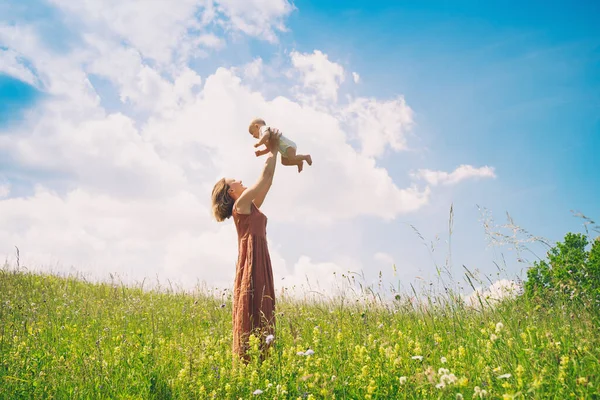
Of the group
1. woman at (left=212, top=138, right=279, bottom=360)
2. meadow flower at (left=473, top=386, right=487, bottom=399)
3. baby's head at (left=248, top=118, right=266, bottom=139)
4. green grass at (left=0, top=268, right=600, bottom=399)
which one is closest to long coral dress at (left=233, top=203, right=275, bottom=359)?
woman at (left=212, top=138, right=279, bottom=360)

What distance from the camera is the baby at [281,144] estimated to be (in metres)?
5.35

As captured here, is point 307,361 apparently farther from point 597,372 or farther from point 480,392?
point 597,372

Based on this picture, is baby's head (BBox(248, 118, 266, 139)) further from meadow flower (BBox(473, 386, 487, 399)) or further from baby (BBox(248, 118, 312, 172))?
meadow flower (BBox(473, 386, 487, 399))

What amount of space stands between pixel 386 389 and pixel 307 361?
2.15 feet

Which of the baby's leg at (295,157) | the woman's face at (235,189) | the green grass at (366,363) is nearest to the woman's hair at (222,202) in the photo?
the woman's face at (235,189)

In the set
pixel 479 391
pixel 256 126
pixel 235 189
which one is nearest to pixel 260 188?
pixel 235 189

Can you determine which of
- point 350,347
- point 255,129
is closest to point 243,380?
point 350,347

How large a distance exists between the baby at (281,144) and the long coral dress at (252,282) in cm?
75

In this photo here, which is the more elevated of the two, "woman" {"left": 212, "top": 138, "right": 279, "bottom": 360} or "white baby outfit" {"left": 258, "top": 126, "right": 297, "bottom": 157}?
"white baby outfit" {"left": 258, "top": 126, "right": 297, "bottom": 157}

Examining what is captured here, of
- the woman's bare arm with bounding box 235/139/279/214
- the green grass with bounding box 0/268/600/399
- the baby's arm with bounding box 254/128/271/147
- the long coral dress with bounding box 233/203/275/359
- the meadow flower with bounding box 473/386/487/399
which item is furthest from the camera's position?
the baby's arm with bounding box 254/128/271/147

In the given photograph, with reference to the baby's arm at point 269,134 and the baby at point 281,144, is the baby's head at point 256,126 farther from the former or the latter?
the baby's arm at point 269,134

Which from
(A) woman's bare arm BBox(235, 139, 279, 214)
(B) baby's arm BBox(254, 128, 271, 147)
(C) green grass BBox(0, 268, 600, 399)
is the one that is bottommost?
(C) green grass BBox(0, 268, 600, 399)

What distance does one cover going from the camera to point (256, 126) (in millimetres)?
5719

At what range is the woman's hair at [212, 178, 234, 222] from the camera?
557 centimetres
